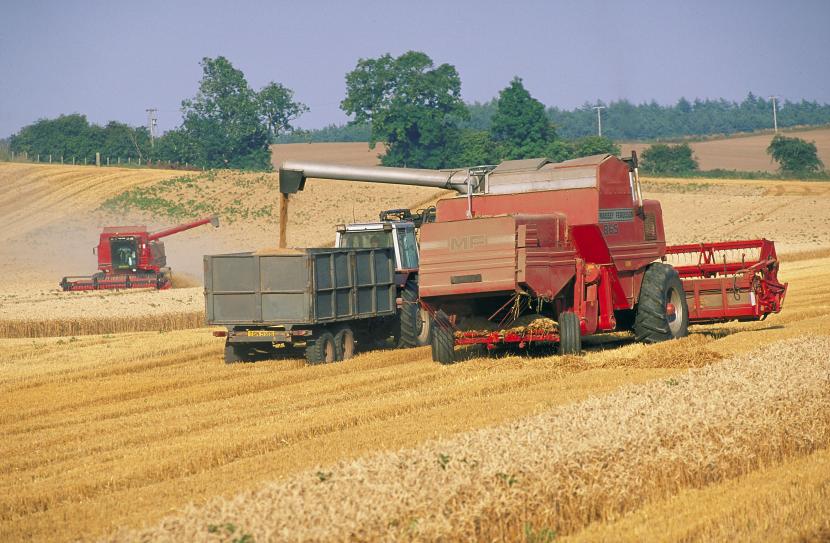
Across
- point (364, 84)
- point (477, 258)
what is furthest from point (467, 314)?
point (364, 84)

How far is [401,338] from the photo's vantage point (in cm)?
2050

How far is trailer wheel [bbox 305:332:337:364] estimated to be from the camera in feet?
59.6

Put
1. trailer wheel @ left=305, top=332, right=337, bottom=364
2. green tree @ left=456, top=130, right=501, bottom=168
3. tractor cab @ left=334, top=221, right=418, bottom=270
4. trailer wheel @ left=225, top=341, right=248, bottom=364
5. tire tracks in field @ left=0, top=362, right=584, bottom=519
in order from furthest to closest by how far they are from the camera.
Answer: green tree @ left=456, top=130, right=501, bottom=168 → tractor cab @ left=334, top=221, right=418, bottom=270 → trailer wheel @ left=225, top=341, right=248, bottom=364 → trailer wheel @ left=305, top=332, right=337, bottom=364 → tire tracks in field @ left=0, top=362, right=584, bottom=519

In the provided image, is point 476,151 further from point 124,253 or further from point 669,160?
point 124,253

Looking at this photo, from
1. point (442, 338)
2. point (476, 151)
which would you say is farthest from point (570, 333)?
point (476, 151)

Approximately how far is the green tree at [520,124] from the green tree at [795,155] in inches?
748

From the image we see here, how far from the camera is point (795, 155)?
305ft

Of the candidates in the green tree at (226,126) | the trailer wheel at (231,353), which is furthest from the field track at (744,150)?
the trailer wheel at (231,353)

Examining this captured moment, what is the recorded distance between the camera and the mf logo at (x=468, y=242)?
16.1 metres

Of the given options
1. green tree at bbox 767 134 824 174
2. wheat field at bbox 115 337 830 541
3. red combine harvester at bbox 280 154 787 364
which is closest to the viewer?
wheat field at bbox 115 337 830 541

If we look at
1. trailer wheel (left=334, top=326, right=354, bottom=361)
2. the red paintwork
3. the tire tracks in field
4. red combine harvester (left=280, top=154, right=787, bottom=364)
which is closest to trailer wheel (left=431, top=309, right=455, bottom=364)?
red combine harvester (left=280, top=154, right=787, bottom=364)

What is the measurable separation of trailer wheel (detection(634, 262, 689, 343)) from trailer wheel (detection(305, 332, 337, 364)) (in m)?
4.99

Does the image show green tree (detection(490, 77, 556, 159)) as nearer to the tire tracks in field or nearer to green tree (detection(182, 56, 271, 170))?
green tree (detection(182, 56, 271, 170))

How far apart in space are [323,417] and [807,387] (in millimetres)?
5082
